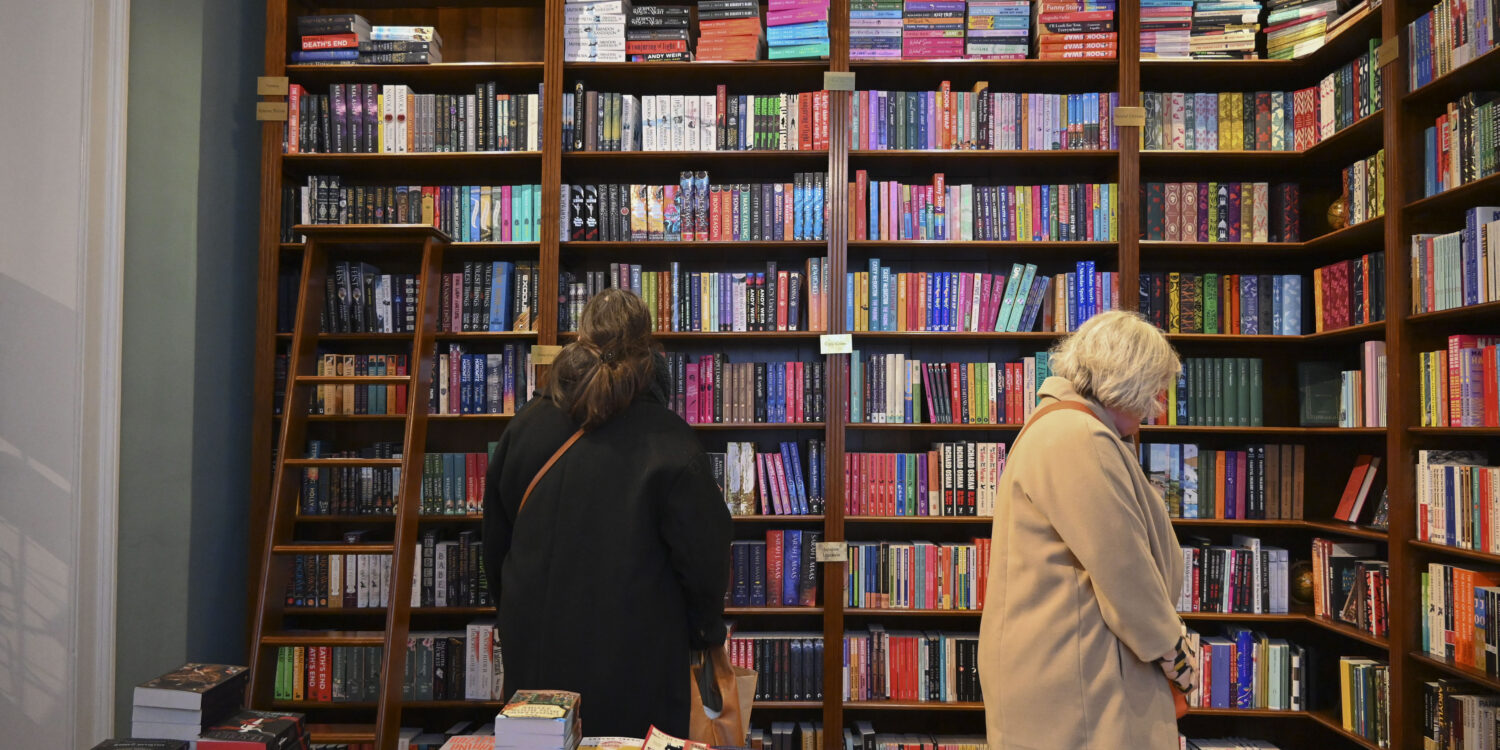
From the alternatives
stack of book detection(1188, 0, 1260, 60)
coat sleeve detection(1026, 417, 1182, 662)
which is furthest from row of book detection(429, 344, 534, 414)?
stack of book detection(1188, 0, 1260, 60)

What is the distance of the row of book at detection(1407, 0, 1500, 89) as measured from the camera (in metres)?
2.36

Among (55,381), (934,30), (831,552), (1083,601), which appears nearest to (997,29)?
(934,30)

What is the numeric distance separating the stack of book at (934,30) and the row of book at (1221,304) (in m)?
1.09

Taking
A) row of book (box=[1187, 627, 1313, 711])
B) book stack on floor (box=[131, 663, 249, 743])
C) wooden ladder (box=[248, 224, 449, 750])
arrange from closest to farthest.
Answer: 1. book stack on floor (box=[131, 663, 249, 743])
2. wooden ladder (box=[248, 224, 449, 750])
3. row of book (box=[1187, 627, 1313, 711])

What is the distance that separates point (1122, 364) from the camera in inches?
72.9

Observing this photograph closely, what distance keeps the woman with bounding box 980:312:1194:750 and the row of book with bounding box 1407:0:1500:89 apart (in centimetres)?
141

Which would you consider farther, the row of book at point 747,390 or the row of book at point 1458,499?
the row of book at point 747,390

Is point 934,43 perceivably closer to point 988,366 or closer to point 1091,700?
point 988,366

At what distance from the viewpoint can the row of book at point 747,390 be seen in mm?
3189

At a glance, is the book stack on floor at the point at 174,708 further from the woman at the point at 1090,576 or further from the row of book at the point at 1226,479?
the row of book at the point at 1226,479

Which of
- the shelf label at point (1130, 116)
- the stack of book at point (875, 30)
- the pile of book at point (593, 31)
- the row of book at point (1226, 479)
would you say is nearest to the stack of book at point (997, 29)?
the stack of book at point (875, 30)

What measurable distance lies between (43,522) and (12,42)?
54.5 inches

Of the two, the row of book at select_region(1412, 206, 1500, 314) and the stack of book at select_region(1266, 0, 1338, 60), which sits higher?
the stack of book at select_region(1266, 0, 1338, 60)

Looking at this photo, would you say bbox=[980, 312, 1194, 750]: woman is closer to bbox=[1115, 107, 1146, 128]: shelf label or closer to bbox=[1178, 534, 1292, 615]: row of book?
bbox=[1178, 534, 1292, 615]: row of book
